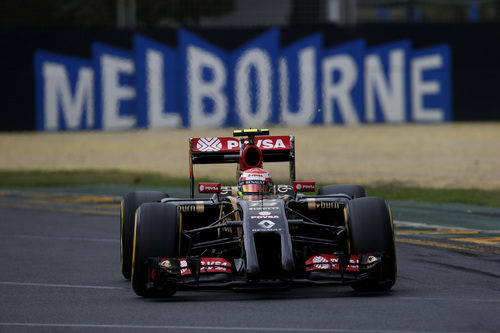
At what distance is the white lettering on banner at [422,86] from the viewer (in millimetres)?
37281

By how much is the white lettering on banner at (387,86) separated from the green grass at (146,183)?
15248 mm

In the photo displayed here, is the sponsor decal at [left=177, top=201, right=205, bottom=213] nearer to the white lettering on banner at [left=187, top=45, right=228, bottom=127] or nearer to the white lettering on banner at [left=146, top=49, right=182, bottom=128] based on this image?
the white lettering on banner at [left=187, top=45, right=228, bottom=127]

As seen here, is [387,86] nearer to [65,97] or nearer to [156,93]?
[156,93]

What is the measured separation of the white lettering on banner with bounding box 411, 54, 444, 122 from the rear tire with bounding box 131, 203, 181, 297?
29.0 metres

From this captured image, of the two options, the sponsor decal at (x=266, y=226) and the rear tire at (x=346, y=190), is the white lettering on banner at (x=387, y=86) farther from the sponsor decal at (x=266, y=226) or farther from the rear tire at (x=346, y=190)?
the sponsor decal at (x=266, y=226)

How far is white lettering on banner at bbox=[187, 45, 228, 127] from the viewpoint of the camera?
3622 cm

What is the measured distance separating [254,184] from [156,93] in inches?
1059

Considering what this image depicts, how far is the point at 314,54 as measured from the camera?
121ft

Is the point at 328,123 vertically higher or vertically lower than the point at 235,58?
lower

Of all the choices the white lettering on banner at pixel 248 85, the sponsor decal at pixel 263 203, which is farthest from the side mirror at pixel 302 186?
the white lettering on banner at pixel 248 85

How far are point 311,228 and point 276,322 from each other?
8.07ft

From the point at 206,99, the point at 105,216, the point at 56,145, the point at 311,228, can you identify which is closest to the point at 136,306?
the point at 311,228

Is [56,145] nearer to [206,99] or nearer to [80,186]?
[206,99]

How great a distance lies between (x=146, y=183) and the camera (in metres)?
21.4
